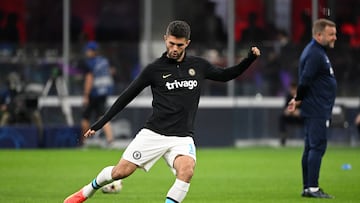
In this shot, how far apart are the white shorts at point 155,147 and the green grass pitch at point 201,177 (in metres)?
2.44

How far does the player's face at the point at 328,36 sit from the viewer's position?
14.3 meters

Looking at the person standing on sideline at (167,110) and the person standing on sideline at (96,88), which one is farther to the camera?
the person standing on sideline at (96,88)

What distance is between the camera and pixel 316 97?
565 inches

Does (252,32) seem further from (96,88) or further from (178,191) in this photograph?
(178,191)

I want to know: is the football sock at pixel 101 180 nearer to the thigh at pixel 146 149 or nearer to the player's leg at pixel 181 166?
the thigh at pixel 146 149

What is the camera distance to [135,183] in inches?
661

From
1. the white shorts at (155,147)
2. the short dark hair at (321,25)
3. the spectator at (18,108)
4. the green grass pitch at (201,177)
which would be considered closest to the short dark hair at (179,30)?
the white shorts at (155,147)

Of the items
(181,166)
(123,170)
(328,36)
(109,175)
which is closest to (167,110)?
(181,166)

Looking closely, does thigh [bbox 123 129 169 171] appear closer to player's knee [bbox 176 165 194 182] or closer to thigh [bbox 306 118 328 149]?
player's knee [bbox 176 165 194 182]

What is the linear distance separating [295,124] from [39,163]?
9.01m

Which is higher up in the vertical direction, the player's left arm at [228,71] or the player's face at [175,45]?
the player's face at [175,45]

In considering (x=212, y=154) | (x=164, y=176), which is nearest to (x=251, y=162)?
(x=212, y=154)

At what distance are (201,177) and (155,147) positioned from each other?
7.05 m

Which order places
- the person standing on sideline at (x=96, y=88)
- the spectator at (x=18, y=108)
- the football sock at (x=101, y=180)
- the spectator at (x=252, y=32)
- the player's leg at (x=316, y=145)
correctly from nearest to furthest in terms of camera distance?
the football sock at (x=101, y=180) → the player's leg at (x=316, y=145) → the person standing on sideline at (x=96, y=88) → the spectator at (x=18, y=108) → the spectator at (x=252, y=32)
